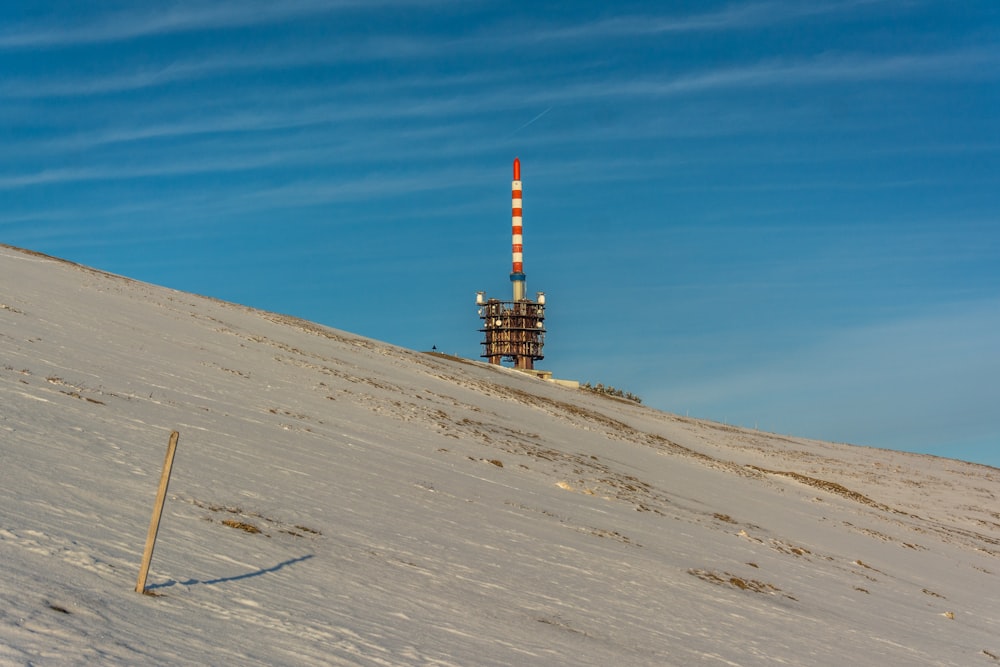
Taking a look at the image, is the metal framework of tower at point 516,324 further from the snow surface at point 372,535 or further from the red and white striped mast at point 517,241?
the snow surface at point 372,535

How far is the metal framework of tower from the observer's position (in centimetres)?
10981

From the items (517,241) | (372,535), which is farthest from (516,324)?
(372,535)

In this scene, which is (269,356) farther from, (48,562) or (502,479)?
(48,562)

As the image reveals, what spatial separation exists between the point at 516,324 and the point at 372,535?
312ft

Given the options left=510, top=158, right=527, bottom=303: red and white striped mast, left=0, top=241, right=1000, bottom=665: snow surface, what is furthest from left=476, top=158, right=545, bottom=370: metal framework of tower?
left=0, top=241, right=1000, bottom=665: snow surface

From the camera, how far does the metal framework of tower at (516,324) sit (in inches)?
4323

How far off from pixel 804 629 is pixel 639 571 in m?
2.73

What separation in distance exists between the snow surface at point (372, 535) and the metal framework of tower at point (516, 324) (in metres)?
69.4

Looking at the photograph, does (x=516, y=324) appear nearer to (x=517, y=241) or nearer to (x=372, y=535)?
(x=517, y=241)

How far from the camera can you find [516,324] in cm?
10988

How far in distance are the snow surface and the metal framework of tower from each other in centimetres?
6942

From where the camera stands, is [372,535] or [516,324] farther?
[516,324]

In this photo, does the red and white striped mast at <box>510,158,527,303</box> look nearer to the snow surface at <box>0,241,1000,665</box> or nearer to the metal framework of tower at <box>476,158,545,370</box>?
the metal framework of tower at <box>476,158,545,370</box>

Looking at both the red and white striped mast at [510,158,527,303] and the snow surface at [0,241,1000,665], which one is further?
the red and white striped mast at [510,158,527,303]
